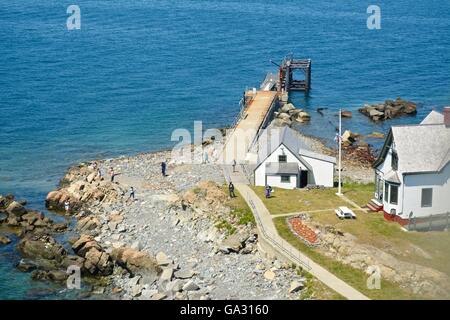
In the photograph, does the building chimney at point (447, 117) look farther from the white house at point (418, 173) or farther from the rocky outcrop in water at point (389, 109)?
the rocky outcrop in water at point (389, 109)

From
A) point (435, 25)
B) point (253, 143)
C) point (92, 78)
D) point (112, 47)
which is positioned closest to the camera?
point (253, 143)

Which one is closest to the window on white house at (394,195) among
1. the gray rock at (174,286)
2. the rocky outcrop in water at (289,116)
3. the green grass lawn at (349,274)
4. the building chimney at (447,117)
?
the building chimney at (447,117)

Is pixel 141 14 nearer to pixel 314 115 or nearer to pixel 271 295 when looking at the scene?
pixel 314 115

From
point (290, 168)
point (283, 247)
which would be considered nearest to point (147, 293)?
point (283, 247)

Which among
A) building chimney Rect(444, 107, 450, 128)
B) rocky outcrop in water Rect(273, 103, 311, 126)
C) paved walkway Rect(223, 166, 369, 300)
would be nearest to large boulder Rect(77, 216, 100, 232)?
paved walkway Rect(223, 166, 369, 300)

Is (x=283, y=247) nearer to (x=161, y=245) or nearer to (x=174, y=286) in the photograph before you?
(x=174, y=286)
